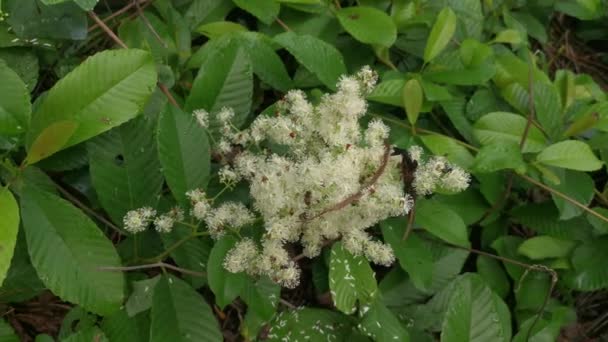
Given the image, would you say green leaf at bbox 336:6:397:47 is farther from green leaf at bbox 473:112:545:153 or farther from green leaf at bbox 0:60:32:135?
green leaf at bbox 0:60:32:135

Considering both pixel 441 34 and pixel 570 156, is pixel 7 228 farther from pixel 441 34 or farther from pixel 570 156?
pixel 570 156

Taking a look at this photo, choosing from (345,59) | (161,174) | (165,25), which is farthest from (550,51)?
(161,174)

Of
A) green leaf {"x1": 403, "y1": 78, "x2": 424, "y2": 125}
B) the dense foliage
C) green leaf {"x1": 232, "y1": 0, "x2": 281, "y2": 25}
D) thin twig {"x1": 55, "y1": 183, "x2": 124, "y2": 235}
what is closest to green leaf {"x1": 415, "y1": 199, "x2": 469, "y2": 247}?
the dense foliage

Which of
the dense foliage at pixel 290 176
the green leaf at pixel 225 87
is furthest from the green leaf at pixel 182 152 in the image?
the green leaf at pixel 225 87

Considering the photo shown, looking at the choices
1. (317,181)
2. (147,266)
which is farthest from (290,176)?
(147,266)

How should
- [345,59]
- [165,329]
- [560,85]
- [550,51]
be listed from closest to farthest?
[165,329], [345,59], [560,85], [550,51]

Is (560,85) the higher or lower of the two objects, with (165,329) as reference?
higher

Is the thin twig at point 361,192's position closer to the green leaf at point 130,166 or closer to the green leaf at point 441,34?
the green leaf at point 130,166

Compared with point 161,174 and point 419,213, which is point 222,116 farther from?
point 419,213
